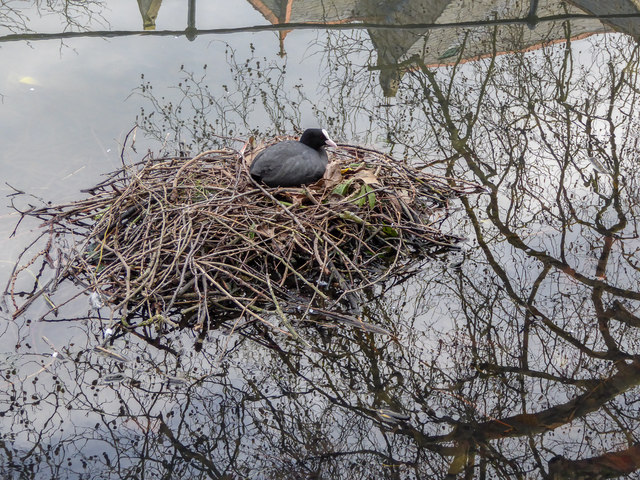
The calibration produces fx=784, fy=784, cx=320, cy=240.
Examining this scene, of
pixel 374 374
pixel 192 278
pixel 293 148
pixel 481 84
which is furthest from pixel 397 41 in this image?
pixel 374 374

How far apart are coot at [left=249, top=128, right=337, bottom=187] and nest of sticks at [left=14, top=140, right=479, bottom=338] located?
50 mm

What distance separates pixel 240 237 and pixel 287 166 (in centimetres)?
47

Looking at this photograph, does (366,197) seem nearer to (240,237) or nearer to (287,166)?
(287,166)

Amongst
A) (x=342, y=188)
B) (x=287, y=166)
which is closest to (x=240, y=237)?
(x=287, y=166)

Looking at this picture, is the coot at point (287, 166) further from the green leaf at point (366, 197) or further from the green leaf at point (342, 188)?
the green leaf at point (366, 197)

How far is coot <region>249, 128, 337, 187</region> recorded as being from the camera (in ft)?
12.7

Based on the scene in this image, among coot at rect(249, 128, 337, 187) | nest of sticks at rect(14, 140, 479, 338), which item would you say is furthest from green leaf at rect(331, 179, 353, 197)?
coot at rect(249, 128, 337, 187)

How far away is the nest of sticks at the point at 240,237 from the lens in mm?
3402

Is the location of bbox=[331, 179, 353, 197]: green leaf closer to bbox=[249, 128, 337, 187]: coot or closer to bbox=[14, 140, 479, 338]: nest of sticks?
bbox=[14, 140, 479, 338]: nest of sticks

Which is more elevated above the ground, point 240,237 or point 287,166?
point 287,166

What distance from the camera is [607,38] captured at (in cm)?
620

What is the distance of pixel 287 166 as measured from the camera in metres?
3.87

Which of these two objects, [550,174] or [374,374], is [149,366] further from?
[550,174]

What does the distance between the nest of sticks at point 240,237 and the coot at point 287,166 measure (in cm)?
5
